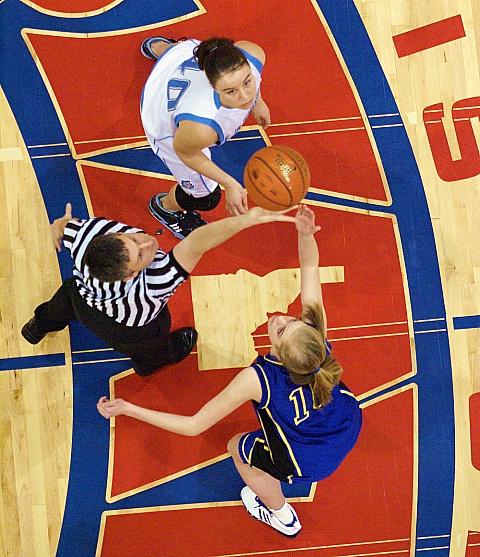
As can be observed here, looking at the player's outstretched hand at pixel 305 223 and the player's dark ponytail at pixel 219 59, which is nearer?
the player's dark ponytail at pixel 219 59

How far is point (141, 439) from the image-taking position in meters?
3.78

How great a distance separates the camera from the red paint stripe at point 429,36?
3994 mm

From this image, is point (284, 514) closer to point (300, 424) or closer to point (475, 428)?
point (300, 424)

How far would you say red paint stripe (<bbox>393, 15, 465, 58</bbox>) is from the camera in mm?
3994

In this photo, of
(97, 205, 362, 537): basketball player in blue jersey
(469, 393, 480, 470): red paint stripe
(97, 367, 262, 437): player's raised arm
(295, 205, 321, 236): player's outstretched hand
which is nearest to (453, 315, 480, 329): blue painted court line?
(469, 393, 480, 470): red paint stripe

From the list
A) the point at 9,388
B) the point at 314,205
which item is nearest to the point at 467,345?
the point at 314,205

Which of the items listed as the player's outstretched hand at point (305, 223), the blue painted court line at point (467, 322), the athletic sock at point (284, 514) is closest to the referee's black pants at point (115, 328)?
the player's outstretched hand at point (305, 223)

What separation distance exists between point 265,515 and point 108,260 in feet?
6.62

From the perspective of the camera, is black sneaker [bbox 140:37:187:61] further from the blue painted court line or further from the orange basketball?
the blue painted court line

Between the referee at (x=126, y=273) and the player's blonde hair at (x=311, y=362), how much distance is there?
604 mm

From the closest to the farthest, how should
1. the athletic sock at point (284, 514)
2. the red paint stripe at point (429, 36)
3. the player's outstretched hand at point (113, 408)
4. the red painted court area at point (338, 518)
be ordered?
the player's outstretched hand at point (113, 408) → the athletic sock at point (284, 514) → the red painted court area at point (338, 518) → the red paint stripe at point (429, 36)

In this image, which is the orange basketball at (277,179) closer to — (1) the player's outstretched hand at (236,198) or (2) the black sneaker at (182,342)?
(1) the player's outstretched hand at (236,198)

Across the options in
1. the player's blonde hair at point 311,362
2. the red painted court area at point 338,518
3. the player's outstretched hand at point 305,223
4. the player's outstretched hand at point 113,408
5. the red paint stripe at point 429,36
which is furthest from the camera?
the red paint stripe at point 429,36

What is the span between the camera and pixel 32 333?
366cm
